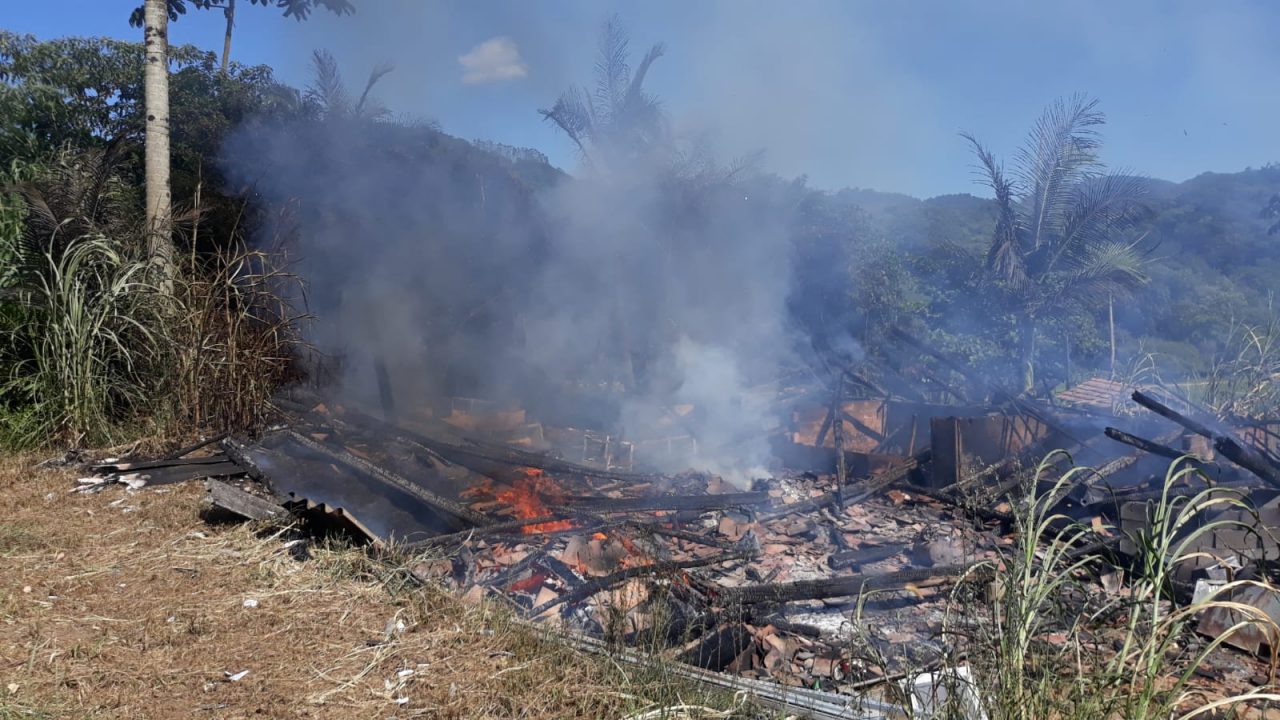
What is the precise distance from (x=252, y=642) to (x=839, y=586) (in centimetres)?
332

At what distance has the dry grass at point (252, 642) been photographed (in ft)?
9.69

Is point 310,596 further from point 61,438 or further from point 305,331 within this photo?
point 305,331

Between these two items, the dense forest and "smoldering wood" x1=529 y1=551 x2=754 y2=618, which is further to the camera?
the dense forest

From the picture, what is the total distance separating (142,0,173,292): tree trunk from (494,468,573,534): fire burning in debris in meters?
4.06

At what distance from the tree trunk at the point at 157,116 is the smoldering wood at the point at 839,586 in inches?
246

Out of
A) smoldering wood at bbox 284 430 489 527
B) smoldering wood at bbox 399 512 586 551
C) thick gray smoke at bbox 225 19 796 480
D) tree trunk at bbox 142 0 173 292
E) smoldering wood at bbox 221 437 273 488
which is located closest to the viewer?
smoldering wood at bbox 399 512 586 551

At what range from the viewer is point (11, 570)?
12.9 feet

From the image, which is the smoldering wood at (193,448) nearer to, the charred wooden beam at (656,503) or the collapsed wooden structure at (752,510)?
the collapsed wooden structure at (752,510)

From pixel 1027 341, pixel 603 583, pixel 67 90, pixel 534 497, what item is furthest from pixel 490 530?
pixel 67 90

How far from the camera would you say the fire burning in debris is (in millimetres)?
5688

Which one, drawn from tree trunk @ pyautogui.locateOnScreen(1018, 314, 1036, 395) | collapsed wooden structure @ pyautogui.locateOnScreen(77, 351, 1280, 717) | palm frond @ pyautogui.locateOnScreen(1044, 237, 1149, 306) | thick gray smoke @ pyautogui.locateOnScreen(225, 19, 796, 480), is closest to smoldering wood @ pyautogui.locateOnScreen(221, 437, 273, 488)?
collapsed wooden structure @ pyautogui.locateOnScreen(77, 351, 1280, 717)

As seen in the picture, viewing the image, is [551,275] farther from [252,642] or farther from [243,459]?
[252,642]

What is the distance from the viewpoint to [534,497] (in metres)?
6.23

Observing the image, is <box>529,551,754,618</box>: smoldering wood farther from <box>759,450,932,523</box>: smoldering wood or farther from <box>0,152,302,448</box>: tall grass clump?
<box>0,152,302,448</box>: tall grass clump
